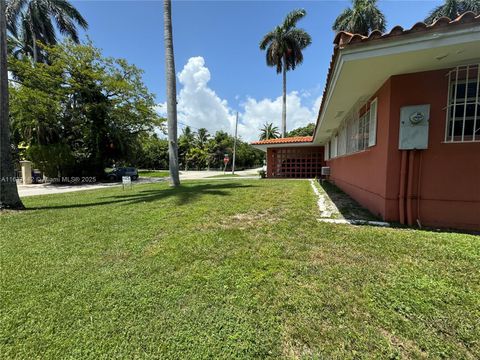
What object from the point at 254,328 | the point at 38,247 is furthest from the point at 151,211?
the point at 254,328

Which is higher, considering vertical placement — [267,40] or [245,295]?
[267,40]

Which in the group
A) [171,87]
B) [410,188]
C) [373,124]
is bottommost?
[410,188]

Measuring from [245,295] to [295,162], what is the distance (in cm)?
1618

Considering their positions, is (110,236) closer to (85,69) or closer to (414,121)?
(414,121)

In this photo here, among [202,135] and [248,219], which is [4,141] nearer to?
[248,219]

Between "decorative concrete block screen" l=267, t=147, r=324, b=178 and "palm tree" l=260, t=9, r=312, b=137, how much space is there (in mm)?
6872

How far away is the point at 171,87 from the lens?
10.7m

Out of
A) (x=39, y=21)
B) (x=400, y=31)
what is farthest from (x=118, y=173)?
(x=400, y=31)

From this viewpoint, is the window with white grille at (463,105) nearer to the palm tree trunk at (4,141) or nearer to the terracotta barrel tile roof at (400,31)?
the terracotta barrel tile roof at (400,31)

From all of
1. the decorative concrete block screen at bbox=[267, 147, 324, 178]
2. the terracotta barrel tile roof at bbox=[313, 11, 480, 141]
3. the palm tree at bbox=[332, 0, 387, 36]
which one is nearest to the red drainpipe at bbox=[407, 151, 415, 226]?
the terracotta barrel tile roof at bbox=[313, 11, 480, 141]

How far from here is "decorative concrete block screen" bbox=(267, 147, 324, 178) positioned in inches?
677

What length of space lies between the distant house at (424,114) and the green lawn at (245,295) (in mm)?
664

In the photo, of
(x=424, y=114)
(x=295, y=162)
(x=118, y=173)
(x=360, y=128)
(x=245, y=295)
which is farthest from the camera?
(x=118, y=173)

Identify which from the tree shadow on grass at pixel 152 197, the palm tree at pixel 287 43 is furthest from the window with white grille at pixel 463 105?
the palm tree at pixel 287 43
